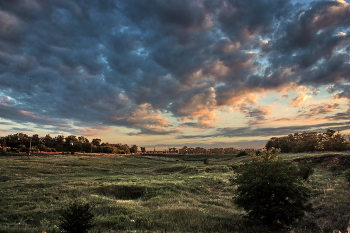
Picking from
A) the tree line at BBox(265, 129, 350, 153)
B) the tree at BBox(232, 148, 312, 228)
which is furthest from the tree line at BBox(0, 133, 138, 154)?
the tree at BBox(232, 148, 312, 228)

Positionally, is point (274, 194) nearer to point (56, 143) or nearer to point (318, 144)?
point (318, 144)

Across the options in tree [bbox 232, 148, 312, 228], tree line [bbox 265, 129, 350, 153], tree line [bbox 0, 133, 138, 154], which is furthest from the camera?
tree line [bbox 0, 133, 138, 154]

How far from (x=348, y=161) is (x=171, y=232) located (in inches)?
1328

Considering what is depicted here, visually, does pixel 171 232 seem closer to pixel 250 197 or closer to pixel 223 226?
pixel 223 226

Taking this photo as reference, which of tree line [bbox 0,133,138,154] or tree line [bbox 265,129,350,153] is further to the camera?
tree line [bbox 0,133,138,154]

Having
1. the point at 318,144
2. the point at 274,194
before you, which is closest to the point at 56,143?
the point at 318,144

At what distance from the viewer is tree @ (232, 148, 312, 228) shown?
11.9m

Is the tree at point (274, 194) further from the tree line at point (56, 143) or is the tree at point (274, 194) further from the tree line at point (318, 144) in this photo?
the tree line at point (56, 143)

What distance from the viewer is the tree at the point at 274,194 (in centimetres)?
1191

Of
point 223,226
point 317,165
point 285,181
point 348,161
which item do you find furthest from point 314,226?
point 317,165

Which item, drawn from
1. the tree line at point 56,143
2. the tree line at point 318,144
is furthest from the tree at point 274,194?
the tree line at point 56,143

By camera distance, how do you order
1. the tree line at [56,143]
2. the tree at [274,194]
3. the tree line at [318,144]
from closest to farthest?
the tree at [274,194], the tree line at [318,144], the tree line at [56,143]

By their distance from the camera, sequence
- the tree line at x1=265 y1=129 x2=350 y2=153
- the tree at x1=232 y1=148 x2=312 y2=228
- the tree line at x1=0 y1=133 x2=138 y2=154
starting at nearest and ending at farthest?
the tree at x1=232 y1=148 x2=312 y2=228, the tree line at x1=265 y1=129 x2=350 y2=153, the tree line at x1=0 y1=133 x2=138 y2=154

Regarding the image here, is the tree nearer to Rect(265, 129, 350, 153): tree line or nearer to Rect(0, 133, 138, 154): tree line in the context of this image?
Rect(265, 129, 350, 153): tree line
